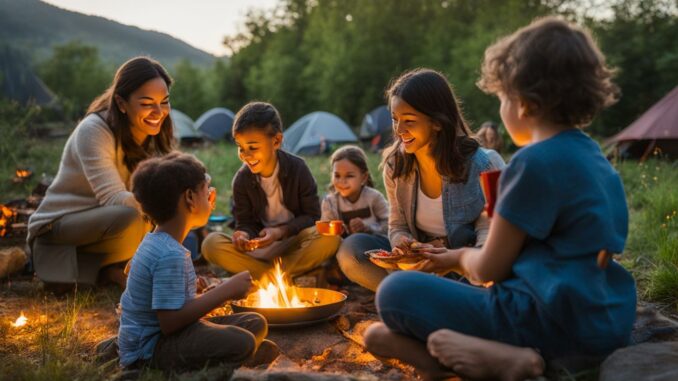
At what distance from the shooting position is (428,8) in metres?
30.4

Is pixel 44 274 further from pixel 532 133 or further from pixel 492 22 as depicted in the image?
pixel 492 22

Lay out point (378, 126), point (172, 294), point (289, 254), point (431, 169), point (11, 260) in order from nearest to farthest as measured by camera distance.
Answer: point (172, 294), point (431, 169), point (289, 254), point (11, 260), point (378, 126)

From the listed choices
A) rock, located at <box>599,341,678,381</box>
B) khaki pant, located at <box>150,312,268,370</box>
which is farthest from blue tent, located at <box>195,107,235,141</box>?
rock, located at <box>599,341,678,381</box>

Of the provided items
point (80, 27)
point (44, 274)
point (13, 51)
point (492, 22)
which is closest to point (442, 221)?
point (44, 274)

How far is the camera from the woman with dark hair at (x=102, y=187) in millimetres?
3975

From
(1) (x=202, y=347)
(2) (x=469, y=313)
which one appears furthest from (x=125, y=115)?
(2) (x=469, y=313)

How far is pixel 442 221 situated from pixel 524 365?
155 centimetres

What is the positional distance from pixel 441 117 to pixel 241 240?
5.16 ft

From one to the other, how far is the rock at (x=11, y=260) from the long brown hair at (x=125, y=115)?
1259mm

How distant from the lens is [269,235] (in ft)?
13.0

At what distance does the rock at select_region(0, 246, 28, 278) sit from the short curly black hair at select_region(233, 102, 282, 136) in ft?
7.01

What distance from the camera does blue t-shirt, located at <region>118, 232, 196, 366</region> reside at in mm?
2410

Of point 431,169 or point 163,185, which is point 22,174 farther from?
point 431,169

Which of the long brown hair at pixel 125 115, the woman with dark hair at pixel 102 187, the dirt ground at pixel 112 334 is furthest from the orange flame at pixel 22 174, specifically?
the long brown hair at pixel 125 115
